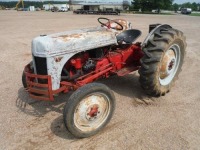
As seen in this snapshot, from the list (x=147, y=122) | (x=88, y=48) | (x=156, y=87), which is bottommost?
(x=147, y=122)

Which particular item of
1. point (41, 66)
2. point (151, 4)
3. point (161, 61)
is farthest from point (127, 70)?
point (151, 4)

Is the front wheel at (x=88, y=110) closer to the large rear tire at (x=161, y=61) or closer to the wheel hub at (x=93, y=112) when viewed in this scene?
the wheel hub at (x=93, y=112)

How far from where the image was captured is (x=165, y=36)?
4.53 m

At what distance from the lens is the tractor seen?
3.62 m

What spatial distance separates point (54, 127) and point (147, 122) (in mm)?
1572

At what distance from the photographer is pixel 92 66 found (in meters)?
4.28

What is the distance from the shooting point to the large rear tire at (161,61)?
4.30 m

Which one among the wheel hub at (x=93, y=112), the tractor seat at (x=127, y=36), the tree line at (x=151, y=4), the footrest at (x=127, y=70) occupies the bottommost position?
the wheel hub at (x=93, y=112)

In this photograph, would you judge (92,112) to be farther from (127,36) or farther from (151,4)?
(151,4)

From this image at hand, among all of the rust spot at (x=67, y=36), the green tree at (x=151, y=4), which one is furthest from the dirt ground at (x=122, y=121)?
the green tree at (x=151, y=4)

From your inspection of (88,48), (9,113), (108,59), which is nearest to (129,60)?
(108,59)

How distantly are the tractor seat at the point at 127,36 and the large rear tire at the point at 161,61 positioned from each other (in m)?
0.47

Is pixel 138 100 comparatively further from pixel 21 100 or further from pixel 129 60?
pixel 21 100

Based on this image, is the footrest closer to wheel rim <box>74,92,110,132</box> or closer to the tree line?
wheel rim <box>74,92,110,132</box>
